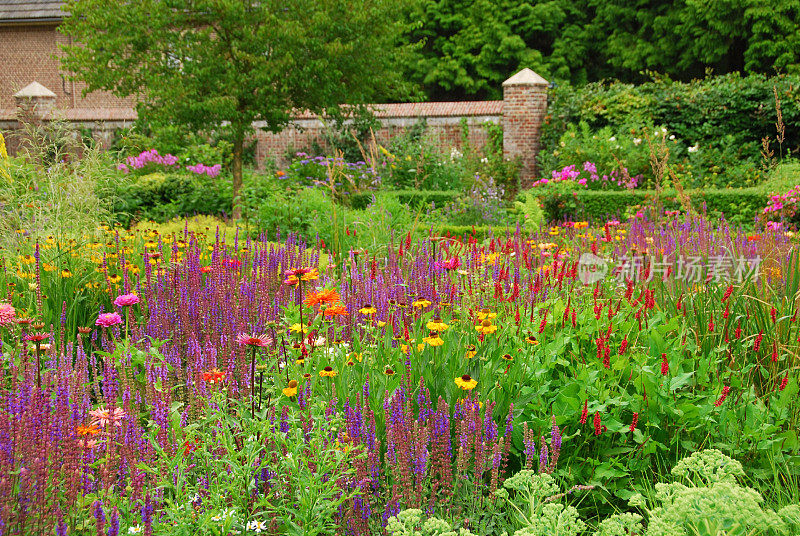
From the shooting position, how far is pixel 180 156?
1498 cm

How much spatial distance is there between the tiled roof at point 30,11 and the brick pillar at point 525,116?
1642 centimetres

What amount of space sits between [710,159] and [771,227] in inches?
267

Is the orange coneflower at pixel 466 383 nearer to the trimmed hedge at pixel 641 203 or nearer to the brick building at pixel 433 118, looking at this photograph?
the trimmed hedge at pixel 641 203

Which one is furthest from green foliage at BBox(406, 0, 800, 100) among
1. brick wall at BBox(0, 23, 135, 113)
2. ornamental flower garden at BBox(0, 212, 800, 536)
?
ornamental flower garden at BBox(0, 212, 800, 536)

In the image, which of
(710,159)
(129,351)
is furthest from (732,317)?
(710,159)

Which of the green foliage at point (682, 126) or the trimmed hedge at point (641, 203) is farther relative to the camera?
the green foliage at point (682, 126)

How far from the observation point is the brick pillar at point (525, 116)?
1488 cm

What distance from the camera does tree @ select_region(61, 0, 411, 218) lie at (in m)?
Result: 10.5

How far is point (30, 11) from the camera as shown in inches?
947

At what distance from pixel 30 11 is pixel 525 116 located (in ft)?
59.6

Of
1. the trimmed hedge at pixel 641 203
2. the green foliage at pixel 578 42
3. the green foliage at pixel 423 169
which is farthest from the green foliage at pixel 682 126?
the green foliage at pixel 578 42

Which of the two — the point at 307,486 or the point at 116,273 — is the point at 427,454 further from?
the point at 116,273

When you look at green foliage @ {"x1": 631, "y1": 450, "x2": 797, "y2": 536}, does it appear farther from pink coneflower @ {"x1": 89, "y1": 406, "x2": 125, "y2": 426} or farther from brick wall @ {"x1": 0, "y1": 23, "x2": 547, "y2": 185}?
brick wall @ {"x1": 0, "y1": 23, "x2": 547, "y2": 185}

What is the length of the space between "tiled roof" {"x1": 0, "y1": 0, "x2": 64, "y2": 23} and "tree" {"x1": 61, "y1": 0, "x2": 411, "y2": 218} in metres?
14.4
